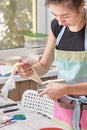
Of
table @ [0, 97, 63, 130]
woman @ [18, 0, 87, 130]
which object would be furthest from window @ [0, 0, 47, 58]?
table @ [0, 97, 63, 130]

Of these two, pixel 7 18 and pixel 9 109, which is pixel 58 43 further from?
pixel 7 18

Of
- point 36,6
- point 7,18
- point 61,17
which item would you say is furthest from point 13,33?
point 61,17

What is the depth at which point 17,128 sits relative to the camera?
1.22 metres

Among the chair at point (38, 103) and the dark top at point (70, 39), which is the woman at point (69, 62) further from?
the chair at point (38, 103)

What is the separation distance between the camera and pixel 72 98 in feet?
4.43

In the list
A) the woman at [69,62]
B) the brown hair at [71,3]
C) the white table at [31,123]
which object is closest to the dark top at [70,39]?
the woman at [69,62]

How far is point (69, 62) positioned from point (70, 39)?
0.10m

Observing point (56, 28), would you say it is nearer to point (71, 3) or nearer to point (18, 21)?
point (71, 3)

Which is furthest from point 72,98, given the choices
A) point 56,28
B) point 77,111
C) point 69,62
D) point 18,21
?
point 18,21

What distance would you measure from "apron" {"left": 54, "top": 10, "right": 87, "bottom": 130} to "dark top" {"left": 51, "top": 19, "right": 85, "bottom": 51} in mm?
21

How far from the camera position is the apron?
4.36ft

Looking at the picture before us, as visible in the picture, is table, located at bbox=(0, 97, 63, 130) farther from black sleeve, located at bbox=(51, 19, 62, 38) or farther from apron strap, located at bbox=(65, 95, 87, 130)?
black sleeve, located at bbox=(51, 19, 62, 38)

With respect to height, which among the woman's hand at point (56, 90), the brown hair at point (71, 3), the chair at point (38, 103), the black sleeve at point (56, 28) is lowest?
the chair at point (38, 103)

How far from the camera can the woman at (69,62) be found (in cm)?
124
